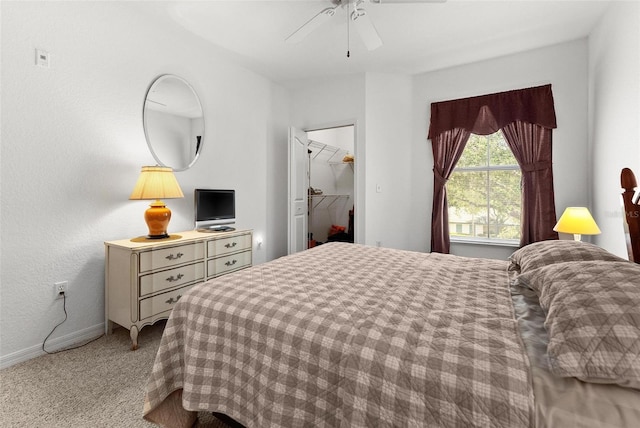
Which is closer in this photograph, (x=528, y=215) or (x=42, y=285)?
(x=42, y=285)

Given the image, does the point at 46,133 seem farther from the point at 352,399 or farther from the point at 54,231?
the point at 352,399

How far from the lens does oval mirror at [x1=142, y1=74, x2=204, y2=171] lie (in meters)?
2.77

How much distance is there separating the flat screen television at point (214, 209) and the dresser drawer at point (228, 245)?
18 centimetres

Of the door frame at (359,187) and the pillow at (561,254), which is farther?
the door frame at (359,187)

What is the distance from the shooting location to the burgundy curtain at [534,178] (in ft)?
10.9

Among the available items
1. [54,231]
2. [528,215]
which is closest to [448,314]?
[54,231]

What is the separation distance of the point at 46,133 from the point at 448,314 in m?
2.80

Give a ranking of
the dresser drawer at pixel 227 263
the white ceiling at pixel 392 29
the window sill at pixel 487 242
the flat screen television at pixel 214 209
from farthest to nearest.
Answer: the window sill at pixel 487 242
the flat screen television at pixel 214 209
the dresser drawer at pixel 227 263
the white ceiling at pixel 392 29

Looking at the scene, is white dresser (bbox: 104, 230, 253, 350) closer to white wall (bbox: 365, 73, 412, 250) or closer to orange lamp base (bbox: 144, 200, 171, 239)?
orange lamp base (bbox: 144, 200, 171, 239)

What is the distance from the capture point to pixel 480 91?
12.0ft

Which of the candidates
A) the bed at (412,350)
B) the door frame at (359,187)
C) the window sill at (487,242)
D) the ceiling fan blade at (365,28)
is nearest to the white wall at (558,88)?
the window sill at (487,242)

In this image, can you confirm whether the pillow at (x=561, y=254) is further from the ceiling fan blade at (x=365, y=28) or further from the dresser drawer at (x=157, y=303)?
the dresser drawer at (x=157, y=303)

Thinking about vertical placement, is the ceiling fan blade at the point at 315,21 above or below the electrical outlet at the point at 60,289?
above

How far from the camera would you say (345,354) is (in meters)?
0.93
